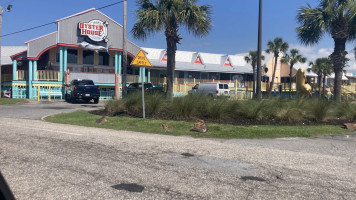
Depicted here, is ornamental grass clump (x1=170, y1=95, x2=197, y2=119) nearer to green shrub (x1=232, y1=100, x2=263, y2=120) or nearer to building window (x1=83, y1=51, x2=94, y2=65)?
green shrub (x1=232, y1=100, x2=263, y2=120)

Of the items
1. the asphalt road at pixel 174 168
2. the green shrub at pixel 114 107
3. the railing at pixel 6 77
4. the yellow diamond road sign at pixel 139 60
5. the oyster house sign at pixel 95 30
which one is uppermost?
the oyster house sign at pixel 95 30

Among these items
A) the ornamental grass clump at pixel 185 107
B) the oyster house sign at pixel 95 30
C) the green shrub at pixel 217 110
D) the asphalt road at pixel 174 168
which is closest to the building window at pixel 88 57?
the oyster house sign at pixel 95 30

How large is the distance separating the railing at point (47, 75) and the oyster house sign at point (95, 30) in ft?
15.2

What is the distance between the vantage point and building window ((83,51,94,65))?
1294 inches

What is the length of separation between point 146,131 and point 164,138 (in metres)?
1.55

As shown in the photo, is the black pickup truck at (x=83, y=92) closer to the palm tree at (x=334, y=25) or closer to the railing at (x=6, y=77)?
the railing at (x=6, y=77)

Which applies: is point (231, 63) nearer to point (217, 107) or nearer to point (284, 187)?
point (217, 107)

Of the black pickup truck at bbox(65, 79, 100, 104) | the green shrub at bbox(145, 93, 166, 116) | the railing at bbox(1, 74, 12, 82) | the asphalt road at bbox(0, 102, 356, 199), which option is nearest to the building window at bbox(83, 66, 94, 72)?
the railing at bbox(1, 74, 12, 82)

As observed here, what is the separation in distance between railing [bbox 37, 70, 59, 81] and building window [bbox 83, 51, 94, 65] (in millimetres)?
4523

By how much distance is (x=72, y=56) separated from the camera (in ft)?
105

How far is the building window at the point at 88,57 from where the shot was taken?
108 ft

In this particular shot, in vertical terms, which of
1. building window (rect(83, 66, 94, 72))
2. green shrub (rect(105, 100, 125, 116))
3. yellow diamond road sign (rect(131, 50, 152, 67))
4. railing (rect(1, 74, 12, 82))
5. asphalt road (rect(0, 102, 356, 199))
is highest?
building window (rect(83, 66, 94, 72))

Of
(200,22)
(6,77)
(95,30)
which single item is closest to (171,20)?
(200,22)

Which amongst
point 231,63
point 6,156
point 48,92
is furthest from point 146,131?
point 231,63
